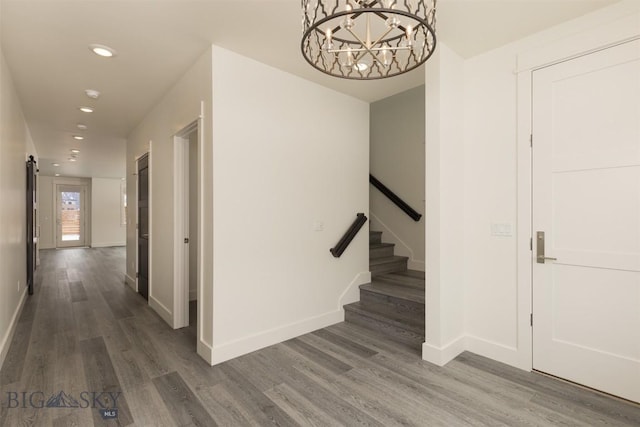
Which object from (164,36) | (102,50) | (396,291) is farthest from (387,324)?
(102,50)

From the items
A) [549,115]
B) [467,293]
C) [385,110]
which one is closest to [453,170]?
[549,115]

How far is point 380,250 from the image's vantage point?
4.65 meters

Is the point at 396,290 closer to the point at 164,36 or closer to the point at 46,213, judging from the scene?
the point at 164,36

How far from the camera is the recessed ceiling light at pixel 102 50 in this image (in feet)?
8.67

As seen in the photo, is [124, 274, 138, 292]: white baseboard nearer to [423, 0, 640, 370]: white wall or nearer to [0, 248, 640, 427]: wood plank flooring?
[0, 248, 640, 427]: wood plank flooring

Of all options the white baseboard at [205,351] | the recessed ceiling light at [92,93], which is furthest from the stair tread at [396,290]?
the recessed ceiling light at [92,93]

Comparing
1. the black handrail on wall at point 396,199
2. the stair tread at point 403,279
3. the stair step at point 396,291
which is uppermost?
the black handrail on wall at point 396,199

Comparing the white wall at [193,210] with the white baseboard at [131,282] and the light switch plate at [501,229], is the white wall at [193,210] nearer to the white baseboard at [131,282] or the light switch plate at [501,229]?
the white baseboard at [131,282]

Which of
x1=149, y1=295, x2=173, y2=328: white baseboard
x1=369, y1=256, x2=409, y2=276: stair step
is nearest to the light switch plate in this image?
x1=369, y1=256, x2=409, y2=276: stair step

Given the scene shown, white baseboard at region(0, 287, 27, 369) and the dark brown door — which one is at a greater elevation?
the dark brown door

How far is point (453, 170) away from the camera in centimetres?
Result: 277

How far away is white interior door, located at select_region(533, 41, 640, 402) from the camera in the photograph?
212cm

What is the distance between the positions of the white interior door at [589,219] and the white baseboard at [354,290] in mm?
1816

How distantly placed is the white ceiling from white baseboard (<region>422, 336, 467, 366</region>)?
251 centimetres
